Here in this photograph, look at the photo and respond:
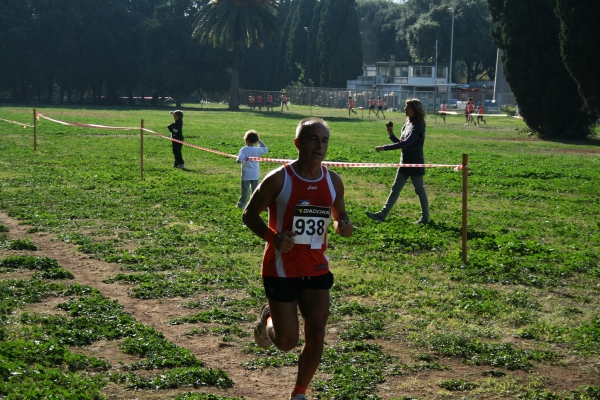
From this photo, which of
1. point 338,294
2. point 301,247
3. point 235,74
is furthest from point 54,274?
point 235,74

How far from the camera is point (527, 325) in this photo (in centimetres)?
762

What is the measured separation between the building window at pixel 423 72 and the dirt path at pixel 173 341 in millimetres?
87940

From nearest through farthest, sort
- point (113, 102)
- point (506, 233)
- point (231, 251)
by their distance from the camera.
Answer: point (231, 251), point (506, 233), point (113, 102)

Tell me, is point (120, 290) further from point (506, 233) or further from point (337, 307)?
point (506, 233)

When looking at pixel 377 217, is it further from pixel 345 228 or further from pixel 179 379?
pixel 345 228

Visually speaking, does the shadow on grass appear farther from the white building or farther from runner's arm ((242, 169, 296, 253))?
the white building

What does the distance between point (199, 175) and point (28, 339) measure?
13.1 m

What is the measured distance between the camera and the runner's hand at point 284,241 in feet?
16.5

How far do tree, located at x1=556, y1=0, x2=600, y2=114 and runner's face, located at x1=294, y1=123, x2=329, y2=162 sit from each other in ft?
85.9

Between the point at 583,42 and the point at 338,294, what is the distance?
23.6 m

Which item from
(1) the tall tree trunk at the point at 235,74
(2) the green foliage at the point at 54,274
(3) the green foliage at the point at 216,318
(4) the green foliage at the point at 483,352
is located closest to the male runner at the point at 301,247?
(4) the green foliage at the point at 483,352

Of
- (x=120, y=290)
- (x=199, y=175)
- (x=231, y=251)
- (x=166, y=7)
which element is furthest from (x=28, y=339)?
(x=166, y=7)

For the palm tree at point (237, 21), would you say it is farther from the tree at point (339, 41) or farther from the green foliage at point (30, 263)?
the green foliage at point (30, 263)

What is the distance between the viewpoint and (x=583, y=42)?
95.1 ft
